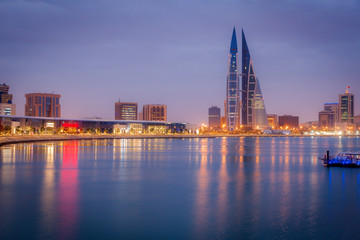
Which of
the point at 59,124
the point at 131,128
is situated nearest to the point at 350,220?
the point at 59,124

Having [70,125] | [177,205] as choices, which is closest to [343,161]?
[177,205]

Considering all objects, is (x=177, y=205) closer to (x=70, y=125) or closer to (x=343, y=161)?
(x=343, y=161)

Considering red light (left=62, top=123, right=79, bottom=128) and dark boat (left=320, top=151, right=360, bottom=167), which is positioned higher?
red light (left=62, top=123, right=79, bottom=128)

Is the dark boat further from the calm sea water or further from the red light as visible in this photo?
the red light

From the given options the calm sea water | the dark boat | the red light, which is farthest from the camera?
the red light

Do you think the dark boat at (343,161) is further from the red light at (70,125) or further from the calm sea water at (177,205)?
the red light at (70,125)

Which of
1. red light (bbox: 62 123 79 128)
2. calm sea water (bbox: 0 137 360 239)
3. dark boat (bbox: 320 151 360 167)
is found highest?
red light (bbox: 62 123 79 128)

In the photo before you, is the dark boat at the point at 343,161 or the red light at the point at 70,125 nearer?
the dark boat at the point at 343,161

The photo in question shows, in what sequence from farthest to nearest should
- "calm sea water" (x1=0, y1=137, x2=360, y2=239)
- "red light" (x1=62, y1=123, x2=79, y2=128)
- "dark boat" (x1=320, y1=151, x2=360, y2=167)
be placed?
"red light" (x1=62, y1=123, x2=79, y2=128) < "dark boat" (x1=320, y1=151, x2=360, y2=167) < "calm sea water" (x1=0, y1=137, x2=360, y2=239)

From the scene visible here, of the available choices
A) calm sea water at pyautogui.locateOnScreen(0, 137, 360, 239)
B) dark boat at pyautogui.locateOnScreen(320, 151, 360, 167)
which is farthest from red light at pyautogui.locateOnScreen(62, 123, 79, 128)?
dark boat at pyautogui.locateOnScreen(320, 151, 360, 167)

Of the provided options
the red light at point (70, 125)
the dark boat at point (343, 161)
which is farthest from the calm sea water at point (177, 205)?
the red light at point (70, 125)

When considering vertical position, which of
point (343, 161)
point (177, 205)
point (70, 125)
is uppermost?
point (70, 125)

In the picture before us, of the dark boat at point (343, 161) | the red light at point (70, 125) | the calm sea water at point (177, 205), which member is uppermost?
the red light at point (70, 125)

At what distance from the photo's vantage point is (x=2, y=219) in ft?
59.8
